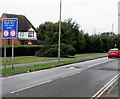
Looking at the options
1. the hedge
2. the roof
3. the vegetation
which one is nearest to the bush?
the hedge

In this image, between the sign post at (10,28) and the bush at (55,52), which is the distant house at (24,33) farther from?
the sign post at (10,28)

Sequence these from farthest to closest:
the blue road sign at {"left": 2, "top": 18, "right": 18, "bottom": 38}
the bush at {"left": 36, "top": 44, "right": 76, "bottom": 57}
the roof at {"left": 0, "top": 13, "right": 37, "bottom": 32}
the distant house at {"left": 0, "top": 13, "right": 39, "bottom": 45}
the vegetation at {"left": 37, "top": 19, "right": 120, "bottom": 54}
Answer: the roof at {"left": 0, "top": 13, "right": 37, "bottom": 32} < the distant house at {"left": 0, "top": 13, "right": 39, "bottom": 45} < the vegetation at {"left": 37, "top": 19, "right": 120, "bottom": 54} < the bush at {"left": 36, "top": 44, "right": 76, "bottom": 57} < the blue road sign at {"left": 2, "top": 18, "right": 18, "bottom": 38}

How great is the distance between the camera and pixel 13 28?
1518 cm

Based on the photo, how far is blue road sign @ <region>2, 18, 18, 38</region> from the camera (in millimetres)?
15116

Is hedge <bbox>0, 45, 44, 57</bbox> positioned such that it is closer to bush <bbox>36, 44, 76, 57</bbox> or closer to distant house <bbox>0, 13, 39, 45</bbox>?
bush <bbox>36, 44, 76, 57</bbox>

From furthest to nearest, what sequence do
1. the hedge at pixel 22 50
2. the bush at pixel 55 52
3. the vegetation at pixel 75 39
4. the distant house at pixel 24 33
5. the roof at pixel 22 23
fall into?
the roof at pixel 22 23 → the distant house at pixel 24 33 → the vegetation at pixel 75 39 → the bush at pixel 55 52 → the hedge at pixel 22 50

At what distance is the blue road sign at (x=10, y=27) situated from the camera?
49.6 ft

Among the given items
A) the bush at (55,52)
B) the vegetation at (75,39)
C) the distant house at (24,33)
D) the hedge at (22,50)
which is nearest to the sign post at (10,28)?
the hedge at (22,50)

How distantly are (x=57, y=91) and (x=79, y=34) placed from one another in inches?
1644

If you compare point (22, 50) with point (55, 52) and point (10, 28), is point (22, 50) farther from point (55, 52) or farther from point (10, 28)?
point (10, 28)

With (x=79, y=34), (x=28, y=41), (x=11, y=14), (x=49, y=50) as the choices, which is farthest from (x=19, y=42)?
(x=49, y=50)

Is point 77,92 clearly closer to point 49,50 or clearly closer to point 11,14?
point 49,50

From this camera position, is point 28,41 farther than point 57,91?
Yes

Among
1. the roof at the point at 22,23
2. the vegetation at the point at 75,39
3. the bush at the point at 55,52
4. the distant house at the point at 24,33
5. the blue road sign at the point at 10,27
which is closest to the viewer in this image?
the blue road sign at the point at 10,27
